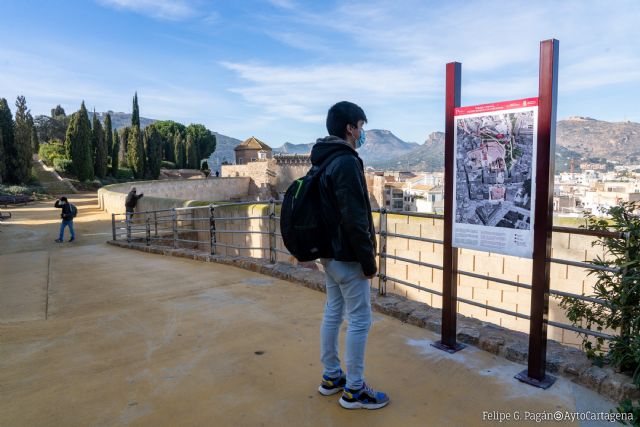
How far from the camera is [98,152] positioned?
3969 cm

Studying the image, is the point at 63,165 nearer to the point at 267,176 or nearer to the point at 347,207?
the point at 267,176

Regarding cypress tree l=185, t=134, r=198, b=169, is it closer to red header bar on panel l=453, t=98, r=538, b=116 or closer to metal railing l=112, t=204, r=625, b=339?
metal railing l=112, t=204, r=625, b=339

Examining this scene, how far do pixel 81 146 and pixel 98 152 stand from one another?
2971 mm

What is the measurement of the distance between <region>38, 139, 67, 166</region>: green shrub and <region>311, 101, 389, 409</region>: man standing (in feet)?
151

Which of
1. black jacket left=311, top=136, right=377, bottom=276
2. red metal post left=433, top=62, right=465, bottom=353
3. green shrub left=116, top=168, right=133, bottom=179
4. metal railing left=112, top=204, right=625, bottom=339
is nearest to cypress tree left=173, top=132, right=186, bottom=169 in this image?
green shrub left=116, top=168, right=133, bottom=179

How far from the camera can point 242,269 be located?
6.77 m

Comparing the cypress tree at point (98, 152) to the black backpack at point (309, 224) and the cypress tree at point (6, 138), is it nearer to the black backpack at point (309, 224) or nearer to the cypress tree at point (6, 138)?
the cypress tree at point (6, 138)

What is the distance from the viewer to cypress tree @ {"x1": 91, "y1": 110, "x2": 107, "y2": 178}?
39.6 metres

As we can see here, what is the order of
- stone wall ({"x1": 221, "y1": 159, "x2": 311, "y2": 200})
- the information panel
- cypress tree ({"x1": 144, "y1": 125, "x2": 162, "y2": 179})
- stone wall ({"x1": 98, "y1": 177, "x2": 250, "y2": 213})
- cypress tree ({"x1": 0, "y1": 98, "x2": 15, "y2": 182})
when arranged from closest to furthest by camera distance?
the information panel → stone wall ({"x1": 98, "y1": 177, "x2": 250, "y2": 213}) → cypress tree ({"x1": 0, "y1": 98, "x2": 15, "y2": 182}) → stone wall ({"x1": 221, "y1": 159, "x2": 311, "y2": 200}) → cypress tree ({"x1": 144, "y1": 125, "x2": 162, "y2": 179})

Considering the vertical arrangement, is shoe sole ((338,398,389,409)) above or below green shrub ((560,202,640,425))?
below

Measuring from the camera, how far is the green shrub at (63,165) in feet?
127

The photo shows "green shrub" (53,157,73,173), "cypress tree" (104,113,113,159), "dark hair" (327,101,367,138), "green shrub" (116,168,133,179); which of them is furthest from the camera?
"cypress tree" (104,113,113,159)

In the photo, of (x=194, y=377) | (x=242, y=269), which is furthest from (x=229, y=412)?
(x=242, y=269)

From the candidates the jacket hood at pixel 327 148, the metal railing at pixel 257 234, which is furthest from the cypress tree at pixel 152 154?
the jacket hood at pixel 327 148
